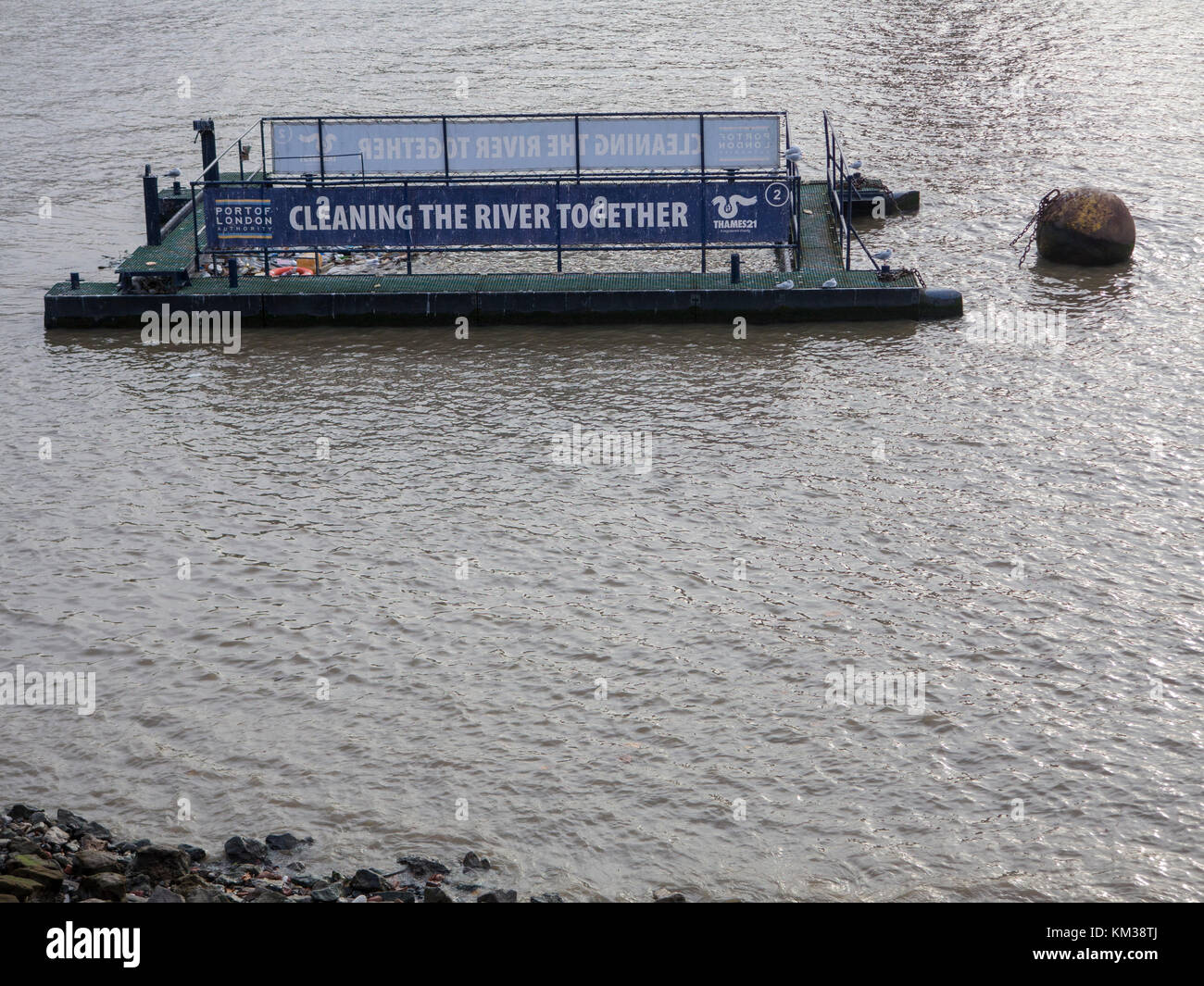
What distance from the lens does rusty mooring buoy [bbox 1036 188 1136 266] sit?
818 inches

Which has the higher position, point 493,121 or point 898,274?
point 493,121

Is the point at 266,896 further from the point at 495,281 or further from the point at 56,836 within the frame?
the point at 495,281

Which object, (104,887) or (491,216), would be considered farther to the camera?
(491,216)

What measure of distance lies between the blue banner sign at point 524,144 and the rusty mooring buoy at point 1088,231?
15.8 ft

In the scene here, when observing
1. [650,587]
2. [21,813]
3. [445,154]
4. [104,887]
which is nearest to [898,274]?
[445,154]

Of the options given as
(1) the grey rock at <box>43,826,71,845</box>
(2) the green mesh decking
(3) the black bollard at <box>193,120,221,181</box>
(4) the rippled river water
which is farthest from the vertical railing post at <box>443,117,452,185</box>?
(1) the grey rock at <box>43,826,71,845</box>

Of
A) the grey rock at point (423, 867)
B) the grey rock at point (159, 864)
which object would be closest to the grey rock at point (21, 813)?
the grey rock at point (159, 864)

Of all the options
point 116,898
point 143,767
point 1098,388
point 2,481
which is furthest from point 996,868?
point 2,481

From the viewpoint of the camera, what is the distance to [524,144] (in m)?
24.1

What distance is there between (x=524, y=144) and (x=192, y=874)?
1755 cm

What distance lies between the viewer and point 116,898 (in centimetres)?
815

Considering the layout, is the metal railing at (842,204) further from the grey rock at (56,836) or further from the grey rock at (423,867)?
the grey rock at (56,836)

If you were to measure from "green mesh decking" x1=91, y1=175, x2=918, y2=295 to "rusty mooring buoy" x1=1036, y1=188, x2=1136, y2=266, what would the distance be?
2.99 m

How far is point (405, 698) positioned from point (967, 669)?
438cm
